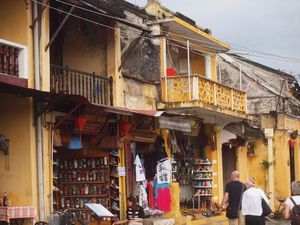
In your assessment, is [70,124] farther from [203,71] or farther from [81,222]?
[203,71]

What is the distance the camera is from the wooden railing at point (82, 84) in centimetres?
1490

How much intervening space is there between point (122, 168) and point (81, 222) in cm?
252

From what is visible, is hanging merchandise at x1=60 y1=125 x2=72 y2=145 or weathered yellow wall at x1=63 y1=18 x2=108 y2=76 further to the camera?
weathered yellow wall at x1=63 y1=18 x2=108 y2=76

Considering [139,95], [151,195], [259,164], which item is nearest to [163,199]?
[151,195]

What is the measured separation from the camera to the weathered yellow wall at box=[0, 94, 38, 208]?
1343 centimetres

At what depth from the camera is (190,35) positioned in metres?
20.9

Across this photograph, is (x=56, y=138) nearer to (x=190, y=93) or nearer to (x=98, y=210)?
(x=98, y=210)

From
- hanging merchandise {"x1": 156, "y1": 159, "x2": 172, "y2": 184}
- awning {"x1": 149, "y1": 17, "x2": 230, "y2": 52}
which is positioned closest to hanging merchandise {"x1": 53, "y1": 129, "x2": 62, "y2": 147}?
hanging merchandise {"x1": 156, "y1": 159, "x2": 172, "y2": 184}

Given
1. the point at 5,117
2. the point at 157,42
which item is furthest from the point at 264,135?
the point at 5,117

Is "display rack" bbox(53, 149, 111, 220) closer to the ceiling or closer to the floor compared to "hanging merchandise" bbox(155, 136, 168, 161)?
closer to the floor

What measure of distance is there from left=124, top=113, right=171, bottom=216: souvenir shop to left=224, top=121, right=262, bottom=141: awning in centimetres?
525

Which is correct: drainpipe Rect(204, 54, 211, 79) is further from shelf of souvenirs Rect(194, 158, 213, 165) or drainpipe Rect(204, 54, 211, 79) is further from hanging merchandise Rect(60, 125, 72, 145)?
hanging merchandise Rect(60, 125, 72, 145)

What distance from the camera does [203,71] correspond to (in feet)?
75.1

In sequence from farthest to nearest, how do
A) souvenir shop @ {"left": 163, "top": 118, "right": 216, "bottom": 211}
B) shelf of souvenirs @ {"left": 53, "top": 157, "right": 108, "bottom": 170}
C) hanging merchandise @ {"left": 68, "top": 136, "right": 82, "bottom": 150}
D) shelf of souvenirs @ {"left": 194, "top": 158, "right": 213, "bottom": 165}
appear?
1. shelf of souvenirs @ {"left": 194, "top": 158, "right": 213, "bottom": 165}
2. souvenir shop @ {"left": 163, "top": 118, "right": 216, "bottom": 211}
3. shelf of souvenirs @ {"left": 53, "top": 157, "right": 108, "bottom": 170}
4. hanging merchandise @ {"left": 68, "top": 136, "right": 82, "bottom": 150}
